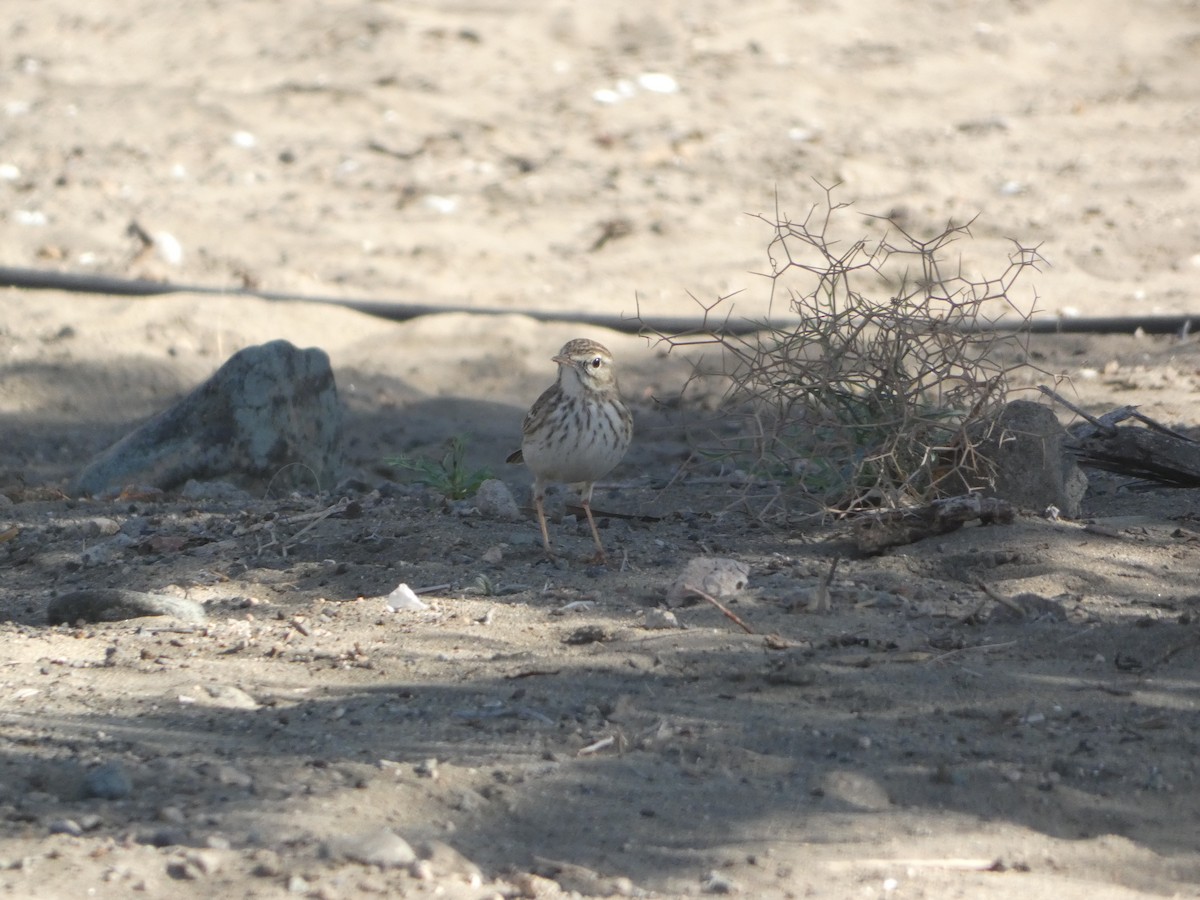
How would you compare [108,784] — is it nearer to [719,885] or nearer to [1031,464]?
[719,885]

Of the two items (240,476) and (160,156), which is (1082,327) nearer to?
(240,476)

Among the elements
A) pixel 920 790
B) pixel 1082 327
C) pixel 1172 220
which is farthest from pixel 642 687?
pixel 1172 220

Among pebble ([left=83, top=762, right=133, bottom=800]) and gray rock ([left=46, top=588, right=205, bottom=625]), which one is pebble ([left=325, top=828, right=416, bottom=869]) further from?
gray rock ([left=46, top=588, right=205, bottom=625])

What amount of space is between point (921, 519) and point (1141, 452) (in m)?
1.15

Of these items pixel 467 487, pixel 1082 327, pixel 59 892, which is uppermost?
pixel 1082 327

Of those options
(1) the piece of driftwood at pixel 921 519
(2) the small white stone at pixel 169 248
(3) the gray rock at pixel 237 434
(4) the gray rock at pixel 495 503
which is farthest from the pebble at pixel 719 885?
(2) the small white stone at pixel 169 248

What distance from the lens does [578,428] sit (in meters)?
5.66

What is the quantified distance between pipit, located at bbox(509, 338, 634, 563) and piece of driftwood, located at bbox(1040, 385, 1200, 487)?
1758mm

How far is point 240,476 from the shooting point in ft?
23.7

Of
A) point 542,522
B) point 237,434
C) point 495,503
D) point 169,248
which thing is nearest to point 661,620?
point 542,522

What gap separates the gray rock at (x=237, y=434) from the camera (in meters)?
7.10

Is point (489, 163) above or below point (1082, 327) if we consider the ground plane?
above

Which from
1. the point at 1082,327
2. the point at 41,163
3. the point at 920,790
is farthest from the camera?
the point at 41,163

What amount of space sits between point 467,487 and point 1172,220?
6412 millimetres
